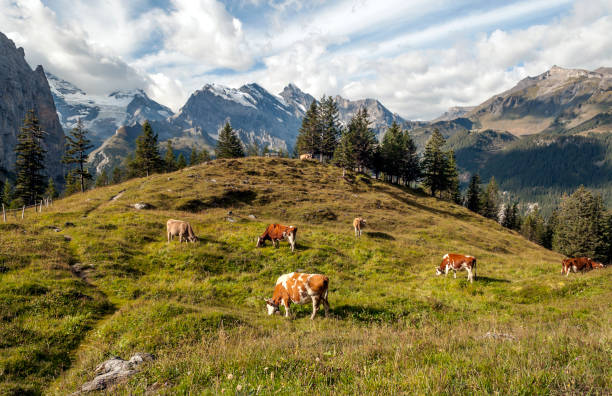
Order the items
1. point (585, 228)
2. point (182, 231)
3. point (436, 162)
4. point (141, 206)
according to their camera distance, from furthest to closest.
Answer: point (436, 162) < point (585, 228) < point (141, 206) < point (182, 231)

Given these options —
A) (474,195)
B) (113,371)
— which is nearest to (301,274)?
(113,371)

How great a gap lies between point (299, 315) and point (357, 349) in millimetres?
6070

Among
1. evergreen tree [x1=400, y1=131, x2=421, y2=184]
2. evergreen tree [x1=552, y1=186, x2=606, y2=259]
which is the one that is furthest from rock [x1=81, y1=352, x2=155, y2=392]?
evergreen tree [x1=400, y1=131, x2=421, y2=184]

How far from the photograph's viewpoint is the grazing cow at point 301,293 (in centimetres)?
1155

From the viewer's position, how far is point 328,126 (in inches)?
3214

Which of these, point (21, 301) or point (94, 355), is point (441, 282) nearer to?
point (94, 355)

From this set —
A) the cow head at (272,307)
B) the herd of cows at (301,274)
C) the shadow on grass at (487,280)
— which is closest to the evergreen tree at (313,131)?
the herd of cows at (301,274)

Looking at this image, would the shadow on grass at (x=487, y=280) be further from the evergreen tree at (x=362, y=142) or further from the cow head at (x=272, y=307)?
the evergreen tree at (x=362, y=142)

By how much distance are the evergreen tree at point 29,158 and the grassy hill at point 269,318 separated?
32599 millimetres

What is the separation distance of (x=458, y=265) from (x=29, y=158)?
6891 cm

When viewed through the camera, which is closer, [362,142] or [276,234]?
[276,234]

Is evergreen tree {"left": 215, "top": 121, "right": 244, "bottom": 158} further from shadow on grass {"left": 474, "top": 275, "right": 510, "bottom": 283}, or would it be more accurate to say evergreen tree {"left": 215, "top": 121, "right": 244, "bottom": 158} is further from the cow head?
shadow on grass {"left": 474, "top": 275, "right": 510, "bottom": 283}

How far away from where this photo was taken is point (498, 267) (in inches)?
822

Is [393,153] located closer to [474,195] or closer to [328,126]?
[328,126]
